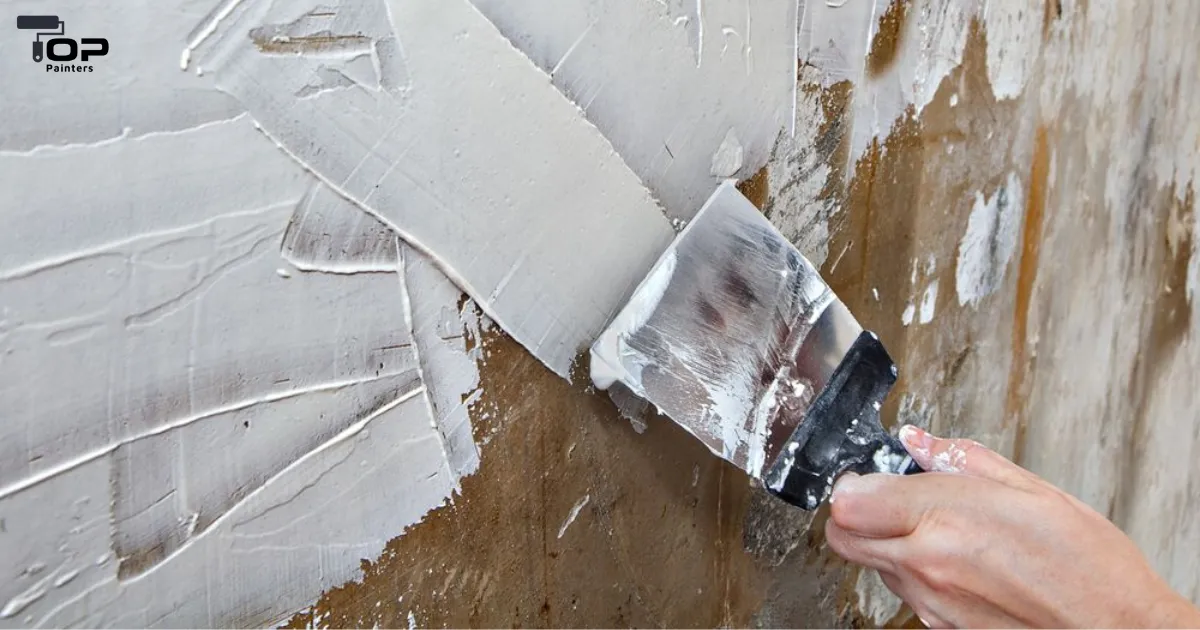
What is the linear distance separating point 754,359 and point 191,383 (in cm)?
50

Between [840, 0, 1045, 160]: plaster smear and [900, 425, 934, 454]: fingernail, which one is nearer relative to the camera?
[900, 425, 934, 454]: fingernail

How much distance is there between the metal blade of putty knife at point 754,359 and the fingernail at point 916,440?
0.4 inches

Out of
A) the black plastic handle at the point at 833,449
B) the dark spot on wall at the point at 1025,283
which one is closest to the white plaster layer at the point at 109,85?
the black plastic handle at the point at 833,449

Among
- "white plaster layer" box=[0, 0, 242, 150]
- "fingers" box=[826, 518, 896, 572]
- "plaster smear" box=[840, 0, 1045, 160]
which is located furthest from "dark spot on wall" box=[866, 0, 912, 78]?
"white plaster layer" box=[0, 0, 242, 150]

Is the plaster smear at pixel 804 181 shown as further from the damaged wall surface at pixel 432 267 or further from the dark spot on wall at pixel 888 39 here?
the dark spot on wall at pixel 888 39

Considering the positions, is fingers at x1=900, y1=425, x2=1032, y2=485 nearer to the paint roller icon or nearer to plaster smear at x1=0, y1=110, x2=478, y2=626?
plaster smear at x1=0, y1=110, x2=478, y2=626

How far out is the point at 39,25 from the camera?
48 cm

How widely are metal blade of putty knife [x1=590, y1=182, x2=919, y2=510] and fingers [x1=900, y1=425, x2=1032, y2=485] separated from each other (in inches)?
0.6

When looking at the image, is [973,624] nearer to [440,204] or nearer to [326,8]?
[440,204]

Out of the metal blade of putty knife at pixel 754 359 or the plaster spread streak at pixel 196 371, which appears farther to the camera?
the metal blade of putty knife at pixel 754 359

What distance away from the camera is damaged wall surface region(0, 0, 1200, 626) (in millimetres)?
526

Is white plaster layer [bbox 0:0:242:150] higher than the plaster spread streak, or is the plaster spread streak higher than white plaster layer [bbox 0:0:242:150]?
white plaster layer [bbox 0:0:242:150]

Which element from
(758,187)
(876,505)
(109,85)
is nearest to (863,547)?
(876,505)

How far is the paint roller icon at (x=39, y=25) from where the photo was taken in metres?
0.48
